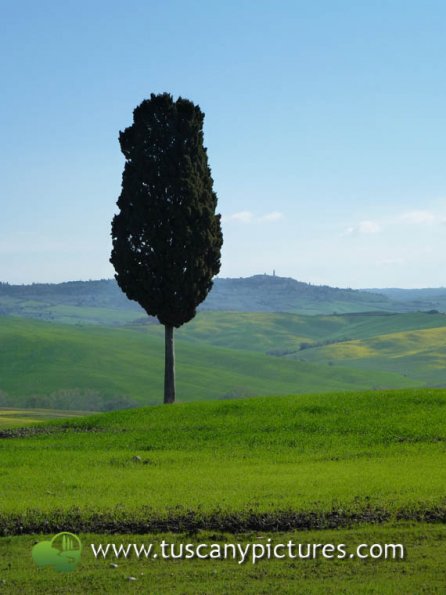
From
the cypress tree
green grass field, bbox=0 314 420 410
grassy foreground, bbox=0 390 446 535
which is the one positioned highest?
the cypress tree

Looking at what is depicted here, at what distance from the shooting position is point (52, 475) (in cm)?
2478

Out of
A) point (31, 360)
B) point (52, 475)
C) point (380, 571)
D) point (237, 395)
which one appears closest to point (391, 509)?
point (380, 571)

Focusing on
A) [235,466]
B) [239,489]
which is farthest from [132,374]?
[239,489]

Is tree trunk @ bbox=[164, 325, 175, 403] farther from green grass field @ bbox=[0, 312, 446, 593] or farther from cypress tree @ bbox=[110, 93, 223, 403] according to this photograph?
green grass field @ bbox=[0, 312, 446, 593]

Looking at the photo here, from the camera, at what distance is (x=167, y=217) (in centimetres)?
4469

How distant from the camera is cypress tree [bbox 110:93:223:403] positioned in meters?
44.2

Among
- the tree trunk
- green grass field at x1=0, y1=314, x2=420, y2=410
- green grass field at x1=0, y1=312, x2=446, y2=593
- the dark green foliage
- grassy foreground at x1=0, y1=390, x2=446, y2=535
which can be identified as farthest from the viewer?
green grass field at x1=0, y1=314, x2=420, y2=410

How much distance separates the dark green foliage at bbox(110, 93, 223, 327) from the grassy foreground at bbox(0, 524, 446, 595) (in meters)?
28.7

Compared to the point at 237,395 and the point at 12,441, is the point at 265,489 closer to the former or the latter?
the point at 12,441

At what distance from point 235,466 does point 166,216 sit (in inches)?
835

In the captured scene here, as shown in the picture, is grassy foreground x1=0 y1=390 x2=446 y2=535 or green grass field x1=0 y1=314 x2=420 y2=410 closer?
grassy foreground x1=0 y1=390 x2=446 y2=535

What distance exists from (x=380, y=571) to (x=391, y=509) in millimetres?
4447

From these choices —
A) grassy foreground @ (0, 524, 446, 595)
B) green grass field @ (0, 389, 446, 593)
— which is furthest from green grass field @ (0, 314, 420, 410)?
grassy foreground @ (0, 524, 446, 595)

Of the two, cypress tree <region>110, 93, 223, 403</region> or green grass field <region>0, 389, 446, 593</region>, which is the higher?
cypress tree <region>110, 93, 223, 403</region>
